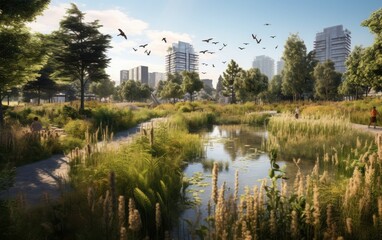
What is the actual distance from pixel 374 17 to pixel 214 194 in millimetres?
21090

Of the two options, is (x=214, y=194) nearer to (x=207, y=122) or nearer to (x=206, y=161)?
(x=206, y=161)

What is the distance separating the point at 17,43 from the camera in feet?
42.8

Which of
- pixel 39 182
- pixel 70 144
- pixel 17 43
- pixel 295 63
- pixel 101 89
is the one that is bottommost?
pixel 39 182

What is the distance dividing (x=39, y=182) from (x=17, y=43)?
9.50 meters

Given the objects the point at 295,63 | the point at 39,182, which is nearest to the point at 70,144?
the point at 39,182

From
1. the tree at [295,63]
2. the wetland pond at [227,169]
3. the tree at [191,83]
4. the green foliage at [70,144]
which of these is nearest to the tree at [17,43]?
the green foliage at [70,144]

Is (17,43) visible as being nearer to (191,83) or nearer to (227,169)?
(227,169)

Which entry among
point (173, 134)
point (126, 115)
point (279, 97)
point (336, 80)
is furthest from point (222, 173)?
point (279, 97)

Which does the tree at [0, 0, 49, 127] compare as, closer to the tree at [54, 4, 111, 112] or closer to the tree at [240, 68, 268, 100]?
the tree at [54, 4, 111, 112]

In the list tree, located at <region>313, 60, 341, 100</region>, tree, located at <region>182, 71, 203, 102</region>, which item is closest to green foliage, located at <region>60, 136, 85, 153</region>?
tree, located at <region>182, 71, 203, 102</region>

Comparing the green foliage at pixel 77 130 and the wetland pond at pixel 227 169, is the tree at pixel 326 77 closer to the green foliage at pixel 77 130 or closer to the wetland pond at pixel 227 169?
the wetland pond at pixel 227 169

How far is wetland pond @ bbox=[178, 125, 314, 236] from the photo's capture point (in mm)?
6102

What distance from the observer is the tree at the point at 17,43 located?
1230cm

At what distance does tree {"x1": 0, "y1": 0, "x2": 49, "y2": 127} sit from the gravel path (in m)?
6.80
